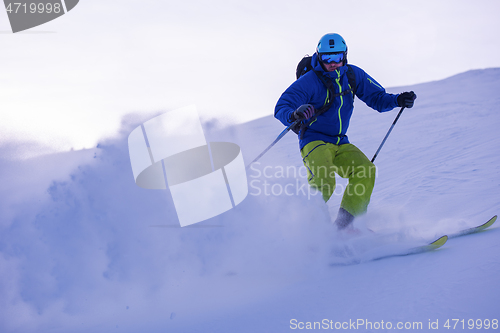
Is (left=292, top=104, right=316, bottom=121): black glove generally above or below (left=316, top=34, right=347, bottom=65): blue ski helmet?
below

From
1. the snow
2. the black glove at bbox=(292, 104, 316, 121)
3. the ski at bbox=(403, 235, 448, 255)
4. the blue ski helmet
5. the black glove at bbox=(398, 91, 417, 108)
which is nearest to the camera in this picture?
the snow

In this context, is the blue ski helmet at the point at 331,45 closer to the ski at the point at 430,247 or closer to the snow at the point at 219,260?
the snow at the point at 219,260

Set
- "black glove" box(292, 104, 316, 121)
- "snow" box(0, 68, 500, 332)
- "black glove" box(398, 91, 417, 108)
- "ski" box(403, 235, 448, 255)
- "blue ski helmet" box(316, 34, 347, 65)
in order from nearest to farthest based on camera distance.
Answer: "snow" box(0, 68, 500, 332), "ski" box(403, 235, 448, 255), "black glove" box(292, 104, 316, 121), "blue ski helmet" box(316, 34, 347, 65), "black glove" box(398, 91, 417, 108)

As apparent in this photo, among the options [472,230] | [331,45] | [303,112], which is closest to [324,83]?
[331,45]

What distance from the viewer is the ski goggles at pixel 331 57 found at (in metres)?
2.96

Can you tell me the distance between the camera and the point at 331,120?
3.15 meters

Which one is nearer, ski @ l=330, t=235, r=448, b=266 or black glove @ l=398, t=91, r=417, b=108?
ski @ l=330, t=235, r=448, b=266

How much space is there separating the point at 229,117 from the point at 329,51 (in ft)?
5.02

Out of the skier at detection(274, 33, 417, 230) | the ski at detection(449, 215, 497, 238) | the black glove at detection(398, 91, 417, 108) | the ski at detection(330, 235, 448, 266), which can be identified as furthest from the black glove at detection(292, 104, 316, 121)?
the ski at detection(449, 215, 497, 238)

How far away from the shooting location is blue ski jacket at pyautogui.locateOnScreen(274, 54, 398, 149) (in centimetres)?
307

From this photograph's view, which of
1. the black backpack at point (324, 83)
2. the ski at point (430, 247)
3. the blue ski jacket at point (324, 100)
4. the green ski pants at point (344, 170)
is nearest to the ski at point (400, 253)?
the ski at point (430, 247)

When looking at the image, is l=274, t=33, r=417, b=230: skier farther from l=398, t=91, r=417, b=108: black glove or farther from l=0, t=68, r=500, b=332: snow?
l=0, t=68, r=500, b=332: snow

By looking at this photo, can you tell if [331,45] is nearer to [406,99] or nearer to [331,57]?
[331,57]

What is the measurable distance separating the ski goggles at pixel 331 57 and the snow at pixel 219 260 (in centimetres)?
117
